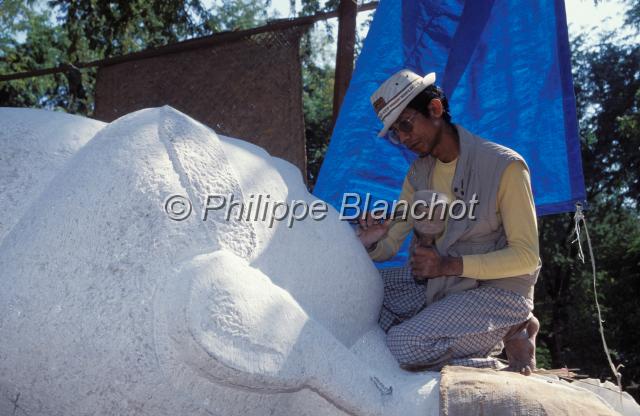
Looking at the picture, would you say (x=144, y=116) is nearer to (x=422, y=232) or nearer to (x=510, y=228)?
(x=422, y=232)

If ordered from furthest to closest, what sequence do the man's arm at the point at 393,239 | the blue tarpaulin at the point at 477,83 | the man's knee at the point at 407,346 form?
the blue tarpaulin at the point at 477,83 < the man's arm at the point at 393,239 < the man's knee at the point at 407,346

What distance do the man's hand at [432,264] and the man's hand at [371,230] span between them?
0.29 m

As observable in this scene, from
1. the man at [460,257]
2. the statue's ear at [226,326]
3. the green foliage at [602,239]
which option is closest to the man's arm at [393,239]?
the man at [460,257]

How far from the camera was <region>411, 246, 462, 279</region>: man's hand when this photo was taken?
1.90m

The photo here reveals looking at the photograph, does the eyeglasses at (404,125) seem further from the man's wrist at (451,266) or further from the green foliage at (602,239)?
the green foliage at (602,239)

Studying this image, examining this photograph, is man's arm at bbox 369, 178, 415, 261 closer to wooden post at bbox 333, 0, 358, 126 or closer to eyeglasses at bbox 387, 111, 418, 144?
eyeglasses at bbox 387, 111, 418, 144

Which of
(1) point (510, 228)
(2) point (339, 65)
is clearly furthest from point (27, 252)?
(2) point (339, 65)

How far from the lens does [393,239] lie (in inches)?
92.9

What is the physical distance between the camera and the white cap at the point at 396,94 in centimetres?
208

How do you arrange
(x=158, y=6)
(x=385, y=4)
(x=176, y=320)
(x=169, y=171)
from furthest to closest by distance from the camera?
1. (x=158, y=6)
2. (x=385, y=4)
3. (x=169, y=171)
4. (x=176, y=320)

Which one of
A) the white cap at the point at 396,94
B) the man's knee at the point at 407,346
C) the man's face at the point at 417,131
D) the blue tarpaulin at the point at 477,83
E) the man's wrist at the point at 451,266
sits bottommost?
the man's knee at the point at 407,346

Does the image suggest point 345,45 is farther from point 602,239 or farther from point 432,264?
point 602,239

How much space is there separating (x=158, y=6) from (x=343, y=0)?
301 centimetres

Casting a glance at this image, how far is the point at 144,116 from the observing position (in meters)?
1.55
